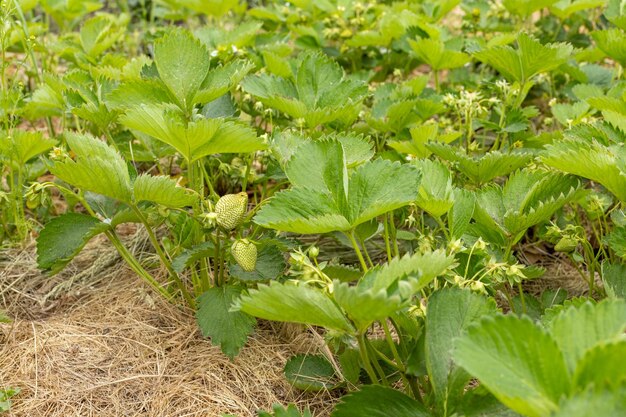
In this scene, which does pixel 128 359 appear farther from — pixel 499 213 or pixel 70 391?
pixel 499 213

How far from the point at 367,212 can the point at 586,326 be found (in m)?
0.44

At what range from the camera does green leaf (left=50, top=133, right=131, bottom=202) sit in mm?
1472

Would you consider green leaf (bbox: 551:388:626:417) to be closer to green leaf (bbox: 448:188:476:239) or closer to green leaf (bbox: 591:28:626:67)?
green leaf (bbox: 448:188:476:239)

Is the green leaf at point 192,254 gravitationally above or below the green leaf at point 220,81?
below

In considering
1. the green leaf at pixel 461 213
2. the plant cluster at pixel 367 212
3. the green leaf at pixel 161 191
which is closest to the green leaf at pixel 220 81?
the plant cluster at pixel 367 212

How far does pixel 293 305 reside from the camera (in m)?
1.14

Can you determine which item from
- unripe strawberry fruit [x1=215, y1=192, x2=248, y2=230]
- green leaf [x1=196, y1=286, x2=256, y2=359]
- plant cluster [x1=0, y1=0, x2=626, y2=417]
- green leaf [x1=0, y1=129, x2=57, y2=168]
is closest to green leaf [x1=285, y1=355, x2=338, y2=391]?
plant cluster [x1=0, y1=0, x2=626, y2=417]

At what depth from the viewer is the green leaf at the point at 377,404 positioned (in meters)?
1.25

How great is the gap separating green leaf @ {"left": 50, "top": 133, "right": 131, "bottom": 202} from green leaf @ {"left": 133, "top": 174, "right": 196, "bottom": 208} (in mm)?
36

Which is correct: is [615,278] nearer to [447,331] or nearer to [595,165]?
[595,165]

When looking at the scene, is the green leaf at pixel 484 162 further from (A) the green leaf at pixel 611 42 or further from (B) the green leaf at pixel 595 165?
(A) the green leaf at pixel 611 42

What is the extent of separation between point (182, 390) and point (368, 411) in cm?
53

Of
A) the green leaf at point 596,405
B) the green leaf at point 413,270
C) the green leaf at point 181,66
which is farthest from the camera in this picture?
the green leaf at point 181,66

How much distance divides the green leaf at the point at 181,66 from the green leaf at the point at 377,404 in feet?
2.68
